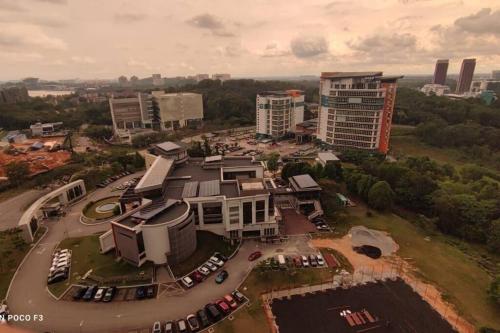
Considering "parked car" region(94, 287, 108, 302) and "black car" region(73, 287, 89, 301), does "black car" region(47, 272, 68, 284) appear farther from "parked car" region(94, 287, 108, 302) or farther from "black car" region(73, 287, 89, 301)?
"parked car" region(94, 287, 108, 302)

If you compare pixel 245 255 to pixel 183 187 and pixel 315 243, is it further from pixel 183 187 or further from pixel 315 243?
pixel 183 187

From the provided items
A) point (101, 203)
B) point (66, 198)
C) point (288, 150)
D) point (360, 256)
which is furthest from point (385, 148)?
point (66, 198)

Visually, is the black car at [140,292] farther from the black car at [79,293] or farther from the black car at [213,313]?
the black car at [213,313]

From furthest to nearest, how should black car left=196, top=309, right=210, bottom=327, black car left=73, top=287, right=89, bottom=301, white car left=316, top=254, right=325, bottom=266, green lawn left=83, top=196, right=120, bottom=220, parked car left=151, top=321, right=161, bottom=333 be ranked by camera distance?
1. green lawn left=83, top=196, right=120, bottom=220
2. white car left=316, top=254, right=325, bottom=266
3. black car left=73, top=287, right=89, bottom=301
4. black car left=196, top=309, right=210, bottom=327
5. parked car left=151, top=321, right=161, bottom=333

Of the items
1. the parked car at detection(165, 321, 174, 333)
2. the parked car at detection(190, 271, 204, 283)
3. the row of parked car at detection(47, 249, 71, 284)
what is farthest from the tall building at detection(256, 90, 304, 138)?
the parked car at detection(165, 321, 174, 333)

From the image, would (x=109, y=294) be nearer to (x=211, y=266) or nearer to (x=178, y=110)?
(x=211, y=266)

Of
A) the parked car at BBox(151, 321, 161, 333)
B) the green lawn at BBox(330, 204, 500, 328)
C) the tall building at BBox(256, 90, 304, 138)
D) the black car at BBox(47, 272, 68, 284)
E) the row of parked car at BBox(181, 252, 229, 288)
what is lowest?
the green lawn at BBox(330, 204, 500, 328)

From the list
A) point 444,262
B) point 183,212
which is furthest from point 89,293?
point 444,262
